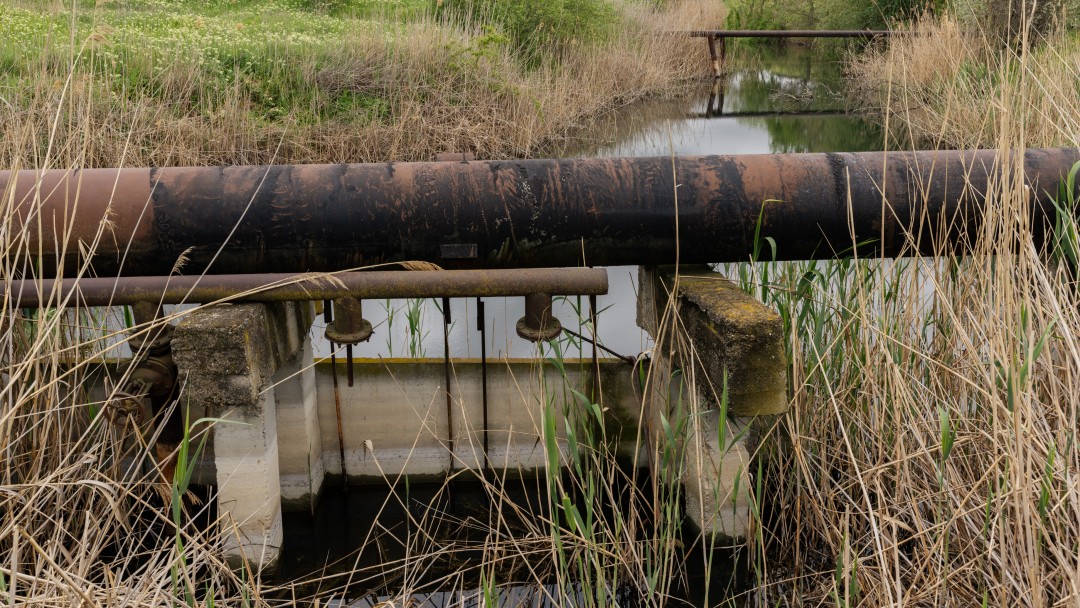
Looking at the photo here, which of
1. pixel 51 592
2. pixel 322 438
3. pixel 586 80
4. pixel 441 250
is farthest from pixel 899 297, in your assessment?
pixel 586 80

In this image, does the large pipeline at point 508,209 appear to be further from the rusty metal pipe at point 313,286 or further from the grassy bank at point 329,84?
the grassy bank at point 329,84

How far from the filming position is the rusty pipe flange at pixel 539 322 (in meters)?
2.59

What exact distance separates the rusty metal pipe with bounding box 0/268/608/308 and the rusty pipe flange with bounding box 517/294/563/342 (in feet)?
0.36

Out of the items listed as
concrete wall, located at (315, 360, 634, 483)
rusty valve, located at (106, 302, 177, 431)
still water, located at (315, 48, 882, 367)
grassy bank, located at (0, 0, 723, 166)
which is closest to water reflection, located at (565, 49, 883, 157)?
still water, located at (315, 48, 882, 367)

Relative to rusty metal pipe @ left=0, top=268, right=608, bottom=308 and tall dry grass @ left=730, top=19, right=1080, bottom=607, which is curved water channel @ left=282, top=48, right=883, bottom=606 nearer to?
rusty metal pipe @ left=0, top=268, right=608, bottom=308

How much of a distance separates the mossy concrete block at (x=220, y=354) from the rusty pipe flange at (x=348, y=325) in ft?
0.98

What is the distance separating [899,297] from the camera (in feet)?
9.27

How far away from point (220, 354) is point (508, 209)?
0.85 metres

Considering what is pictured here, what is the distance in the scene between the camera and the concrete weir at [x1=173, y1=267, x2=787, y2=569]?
7.54ft

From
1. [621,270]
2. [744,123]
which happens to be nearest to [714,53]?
[744,123]

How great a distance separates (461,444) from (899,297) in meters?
1.57

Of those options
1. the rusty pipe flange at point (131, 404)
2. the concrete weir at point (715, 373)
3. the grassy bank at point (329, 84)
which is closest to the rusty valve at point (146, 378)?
the rusty pipe flange at point (131, 404)

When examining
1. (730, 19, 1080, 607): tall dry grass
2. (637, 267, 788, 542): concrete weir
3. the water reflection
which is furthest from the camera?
the water reflection

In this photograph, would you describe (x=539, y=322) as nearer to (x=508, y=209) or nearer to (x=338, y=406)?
(x=508, y=209)
